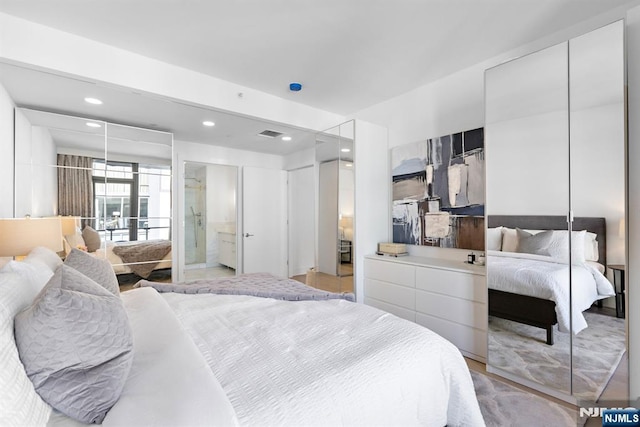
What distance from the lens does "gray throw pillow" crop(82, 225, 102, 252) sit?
3.30 meters

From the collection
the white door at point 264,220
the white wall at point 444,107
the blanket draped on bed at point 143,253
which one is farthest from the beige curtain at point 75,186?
the white wall at point 444,107

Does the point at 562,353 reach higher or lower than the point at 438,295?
lower

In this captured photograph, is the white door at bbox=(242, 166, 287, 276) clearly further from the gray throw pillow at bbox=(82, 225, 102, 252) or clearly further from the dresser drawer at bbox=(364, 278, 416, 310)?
the dresser drawer at bbox=(364, 278, 416, 310)

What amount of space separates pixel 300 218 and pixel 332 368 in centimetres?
473

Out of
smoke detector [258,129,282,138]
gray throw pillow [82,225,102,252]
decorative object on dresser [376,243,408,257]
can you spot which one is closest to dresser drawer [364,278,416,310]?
decorative object on dresser [376,243,408,257]

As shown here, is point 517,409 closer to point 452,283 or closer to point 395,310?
point 452,283

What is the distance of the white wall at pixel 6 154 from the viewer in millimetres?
2545

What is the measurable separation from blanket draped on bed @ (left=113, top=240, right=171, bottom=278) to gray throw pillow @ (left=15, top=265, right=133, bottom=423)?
309 cm

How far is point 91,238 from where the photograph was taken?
A: 11.0 feet

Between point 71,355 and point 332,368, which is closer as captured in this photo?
point 71,355

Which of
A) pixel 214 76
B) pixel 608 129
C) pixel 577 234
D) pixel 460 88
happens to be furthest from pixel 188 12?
pixel 577 234

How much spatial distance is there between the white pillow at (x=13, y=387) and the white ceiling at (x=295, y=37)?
2.05 m

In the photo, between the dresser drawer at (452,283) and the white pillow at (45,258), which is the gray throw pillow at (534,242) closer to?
the dresser drawer at (452,283)

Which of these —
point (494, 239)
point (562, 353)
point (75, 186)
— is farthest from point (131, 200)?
point (562, 353)
